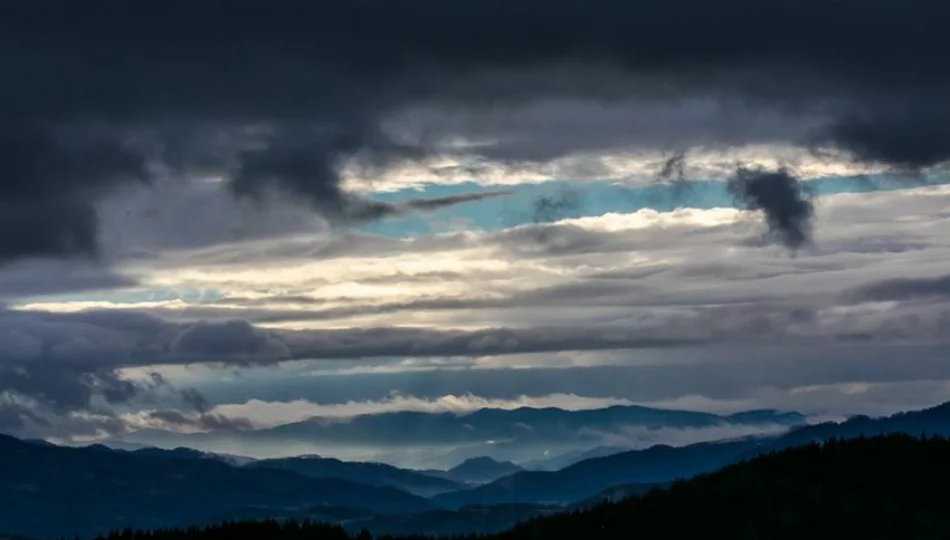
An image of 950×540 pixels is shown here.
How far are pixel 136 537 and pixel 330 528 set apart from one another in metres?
20.2

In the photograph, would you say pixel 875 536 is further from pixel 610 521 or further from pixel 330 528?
pixel 330 528

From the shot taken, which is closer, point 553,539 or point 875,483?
point 553,539

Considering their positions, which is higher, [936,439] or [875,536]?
[936,439]

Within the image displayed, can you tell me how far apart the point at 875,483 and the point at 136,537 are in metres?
81.9

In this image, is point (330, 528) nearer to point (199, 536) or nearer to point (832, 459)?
point (199, 536)

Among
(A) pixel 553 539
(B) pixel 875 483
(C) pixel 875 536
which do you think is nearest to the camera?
(C) pixel 875 536

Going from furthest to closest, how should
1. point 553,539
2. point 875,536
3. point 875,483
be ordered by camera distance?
point 875,483 < point 553,539 < point 875,536

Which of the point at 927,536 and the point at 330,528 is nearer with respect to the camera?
the point at 927,536

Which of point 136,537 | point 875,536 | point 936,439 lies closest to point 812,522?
point 875,536

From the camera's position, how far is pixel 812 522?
504 ft

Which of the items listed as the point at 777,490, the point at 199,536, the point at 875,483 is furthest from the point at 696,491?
the point at 199,536

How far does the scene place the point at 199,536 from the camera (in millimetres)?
158500

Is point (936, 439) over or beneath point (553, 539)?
over

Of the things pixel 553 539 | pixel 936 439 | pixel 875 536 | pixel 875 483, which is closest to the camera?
pixel 875 536
